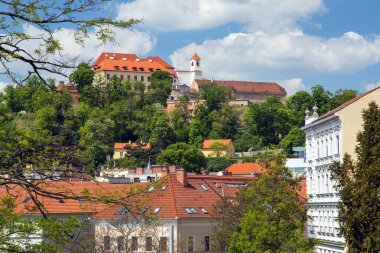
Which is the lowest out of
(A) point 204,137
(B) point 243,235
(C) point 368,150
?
(B) point 243,235

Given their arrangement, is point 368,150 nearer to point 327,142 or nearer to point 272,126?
point 327,142

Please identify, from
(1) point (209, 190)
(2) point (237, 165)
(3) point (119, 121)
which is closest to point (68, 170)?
(1) point (209, 190)

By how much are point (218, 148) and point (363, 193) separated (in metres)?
121

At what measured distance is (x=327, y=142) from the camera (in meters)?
53.6

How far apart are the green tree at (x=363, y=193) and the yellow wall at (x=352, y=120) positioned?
11.1m

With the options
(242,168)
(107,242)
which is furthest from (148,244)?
(242,168)

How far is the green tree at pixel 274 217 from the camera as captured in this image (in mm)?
41031

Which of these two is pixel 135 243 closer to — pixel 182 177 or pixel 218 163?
pixel 182 177

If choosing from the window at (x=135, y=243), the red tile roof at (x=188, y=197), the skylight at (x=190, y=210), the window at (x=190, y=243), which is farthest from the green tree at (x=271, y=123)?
the window at (x=135, y=243)

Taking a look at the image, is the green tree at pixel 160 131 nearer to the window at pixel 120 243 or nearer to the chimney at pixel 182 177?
the chimney at pixel 182 177

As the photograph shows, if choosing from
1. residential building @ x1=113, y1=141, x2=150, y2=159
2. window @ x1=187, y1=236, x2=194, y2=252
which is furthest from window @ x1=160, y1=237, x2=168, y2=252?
residential building @ x1=113, y1=141, x2=150, y2=159

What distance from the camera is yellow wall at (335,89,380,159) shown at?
48625mm

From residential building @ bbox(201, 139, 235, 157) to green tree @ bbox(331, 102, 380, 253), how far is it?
11878 centimetres

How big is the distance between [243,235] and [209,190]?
24868mm
